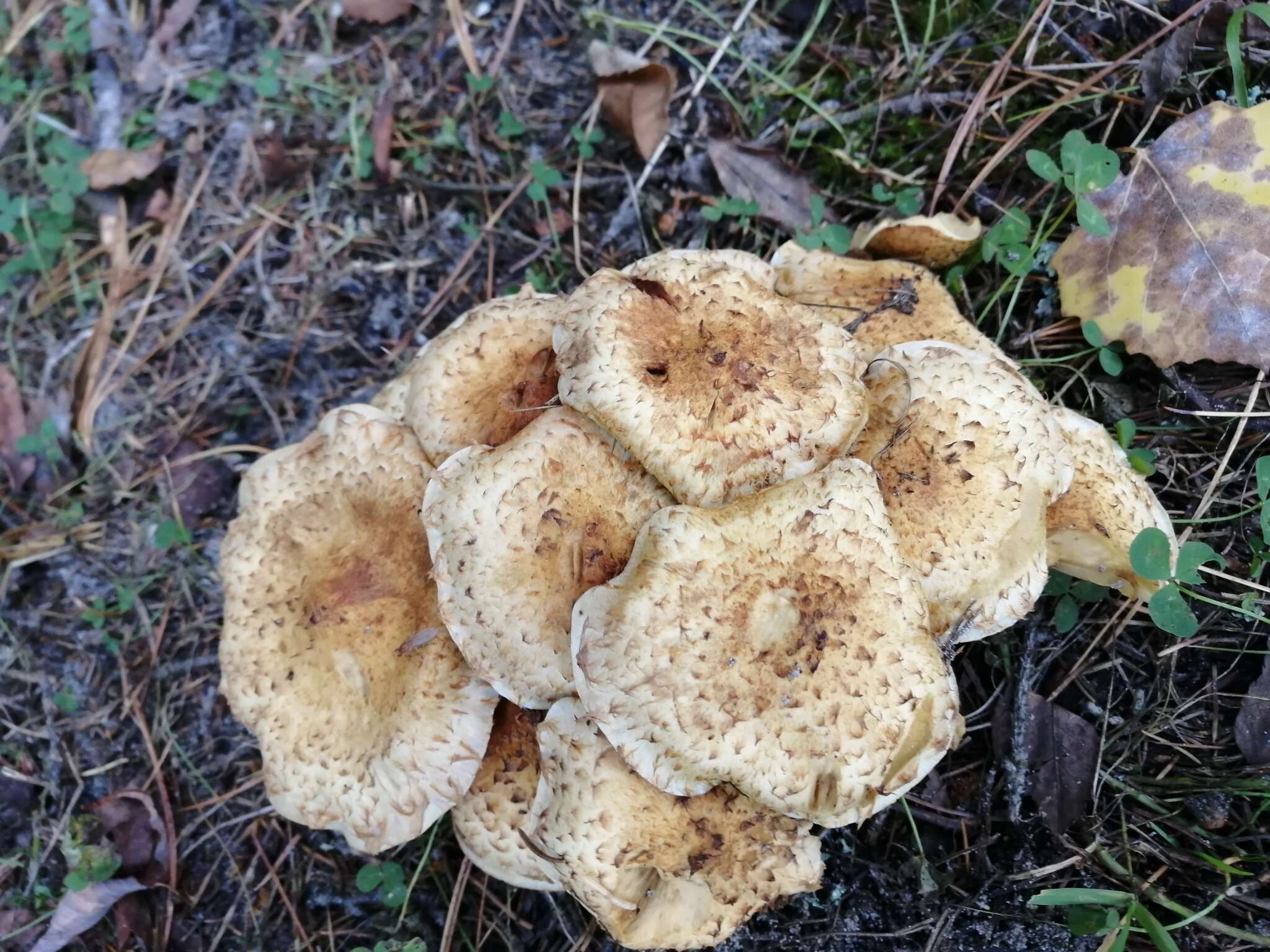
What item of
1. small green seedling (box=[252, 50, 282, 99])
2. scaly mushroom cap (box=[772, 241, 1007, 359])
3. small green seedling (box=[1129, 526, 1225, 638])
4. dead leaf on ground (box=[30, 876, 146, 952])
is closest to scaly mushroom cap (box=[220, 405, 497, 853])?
dead leaf on ground (box=[30, 876, 146, 952])

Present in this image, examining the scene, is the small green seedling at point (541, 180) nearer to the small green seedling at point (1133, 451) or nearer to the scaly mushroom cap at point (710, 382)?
the scaly mushroom cap at point (710, 382)

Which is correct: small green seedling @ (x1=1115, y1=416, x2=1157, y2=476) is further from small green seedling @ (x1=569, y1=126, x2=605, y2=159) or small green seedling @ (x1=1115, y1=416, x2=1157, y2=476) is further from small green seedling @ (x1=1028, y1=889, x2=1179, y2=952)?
small green seedling @ (x1=569, y1=126, x2=605, y2=159)

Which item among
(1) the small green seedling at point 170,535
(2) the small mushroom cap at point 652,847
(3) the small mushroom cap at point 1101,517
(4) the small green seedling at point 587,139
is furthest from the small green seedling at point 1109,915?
(1) the small green seedling at point 170,535

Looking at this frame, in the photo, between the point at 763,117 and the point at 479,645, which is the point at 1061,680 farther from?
the point at 763,117

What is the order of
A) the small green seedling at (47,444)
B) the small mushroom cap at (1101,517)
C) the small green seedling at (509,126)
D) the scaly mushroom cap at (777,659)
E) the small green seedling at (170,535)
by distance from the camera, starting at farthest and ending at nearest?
1. the small green seedling at (47,444)
2. the small green seedling at (509,126)
3. the small green seedling at (170,535)
4. the small mushroom cap at (1101,517)
5. the scaly mushroom cap at (777,659)

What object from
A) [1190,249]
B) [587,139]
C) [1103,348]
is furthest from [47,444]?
[1190,249]

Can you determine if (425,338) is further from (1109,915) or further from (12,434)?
(1109,915)

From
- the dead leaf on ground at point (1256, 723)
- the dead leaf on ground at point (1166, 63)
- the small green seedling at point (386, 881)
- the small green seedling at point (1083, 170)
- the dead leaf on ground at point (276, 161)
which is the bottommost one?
the small green seedling at point (386, 881)
